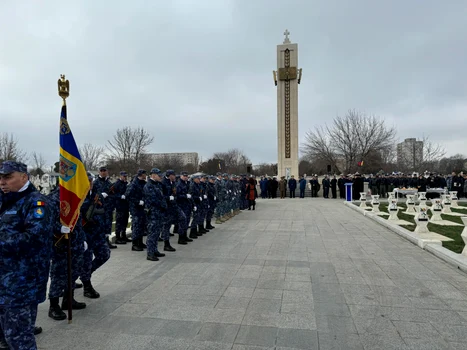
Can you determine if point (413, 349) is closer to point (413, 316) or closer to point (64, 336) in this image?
point (413, 316)

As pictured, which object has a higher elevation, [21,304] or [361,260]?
[21,304]

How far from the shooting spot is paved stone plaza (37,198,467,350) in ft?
11.1

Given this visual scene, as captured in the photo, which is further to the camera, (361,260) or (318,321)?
(361,260)

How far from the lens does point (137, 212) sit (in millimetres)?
8172

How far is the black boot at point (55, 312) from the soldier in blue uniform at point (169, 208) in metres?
3.50

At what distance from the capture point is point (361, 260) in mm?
6625

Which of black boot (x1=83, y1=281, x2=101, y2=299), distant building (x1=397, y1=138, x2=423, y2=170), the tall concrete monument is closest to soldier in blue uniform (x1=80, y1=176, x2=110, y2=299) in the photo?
black boot (x1=83, y1=281, x2=101, y2=299)

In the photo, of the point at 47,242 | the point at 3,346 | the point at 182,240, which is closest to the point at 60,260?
the point at 3,346

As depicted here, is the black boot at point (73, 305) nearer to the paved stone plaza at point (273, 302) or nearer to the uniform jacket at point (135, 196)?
the paved stone plaza at point (273, 302)

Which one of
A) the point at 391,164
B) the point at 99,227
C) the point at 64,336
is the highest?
the point at 391,164

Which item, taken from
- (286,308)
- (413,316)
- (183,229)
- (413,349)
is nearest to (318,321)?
(286,308)

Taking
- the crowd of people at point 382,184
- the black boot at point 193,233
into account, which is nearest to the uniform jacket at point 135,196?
the black boot at point 193,233

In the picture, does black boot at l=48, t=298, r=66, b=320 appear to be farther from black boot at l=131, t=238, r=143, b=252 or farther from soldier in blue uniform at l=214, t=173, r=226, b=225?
soldier in blue uniform at l=214, t=173, r=226, b=225

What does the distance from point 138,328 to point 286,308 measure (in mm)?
1943
